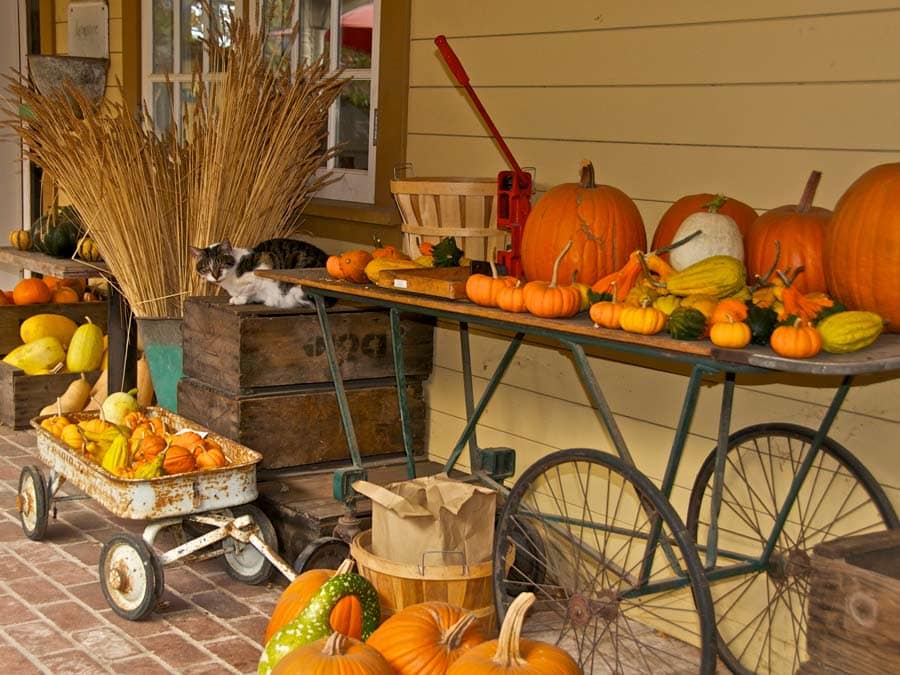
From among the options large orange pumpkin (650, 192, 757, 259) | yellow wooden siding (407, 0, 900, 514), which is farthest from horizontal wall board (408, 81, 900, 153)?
large orange pumpkin (650, 192, 757, 259)

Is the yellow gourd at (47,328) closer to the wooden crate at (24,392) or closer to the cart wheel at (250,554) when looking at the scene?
the wooden crate at (24,392)

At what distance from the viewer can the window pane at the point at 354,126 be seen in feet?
15.9

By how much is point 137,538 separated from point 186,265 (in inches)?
65.4

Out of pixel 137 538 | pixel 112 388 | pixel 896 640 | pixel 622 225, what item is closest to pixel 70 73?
pixel 112 388

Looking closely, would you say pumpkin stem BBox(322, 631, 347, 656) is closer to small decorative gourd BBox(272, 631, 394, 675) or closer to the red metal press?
small decorative gourd BBox(272, 631, 394, 675)

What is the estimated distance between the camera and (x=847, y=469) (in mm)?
3084

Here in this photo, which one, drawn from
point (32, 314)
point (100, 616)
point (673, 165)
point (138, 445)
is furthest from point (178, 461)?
point (32, 314)

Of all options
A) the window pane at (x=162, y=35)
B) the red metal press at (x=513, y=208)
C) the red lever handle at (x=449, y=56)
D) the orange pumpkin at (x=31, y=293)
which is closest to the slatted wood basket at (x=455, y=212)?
the red metal press at (x=513, y=208)

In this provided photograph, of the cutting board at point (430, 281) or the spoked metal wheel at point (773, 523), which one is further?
the cutting board at point (430, 281)

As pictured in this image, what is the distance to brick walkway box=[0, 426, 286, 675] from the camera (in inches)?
126

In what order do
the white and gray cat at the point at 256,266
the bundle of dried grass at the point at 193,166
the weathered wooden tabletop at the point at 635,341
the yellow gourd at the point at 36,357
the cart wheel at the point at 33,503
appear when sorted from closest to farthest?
the weathered wooden tabletop at the point at 635,341 < the cart wheel at the point at 33,503 < the white and gray cat at the point at 256,266 < the bundle of dried grass at the point at 193,166 < the yellow gourd at the point at 36,357

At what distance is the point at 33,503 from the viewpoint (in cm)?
410

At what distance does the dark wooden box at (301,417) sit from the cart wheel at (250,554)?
1.25 feet

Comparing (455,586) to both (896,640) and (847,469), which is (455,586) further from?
(896,640)
